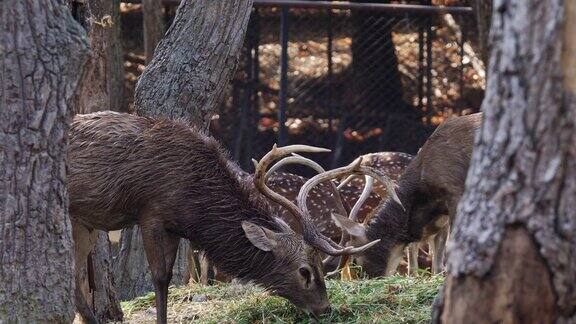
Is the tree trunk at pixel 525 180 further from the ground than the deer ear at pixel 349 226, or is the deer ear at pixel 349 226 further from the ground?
the tree trunk at pixel 525 180

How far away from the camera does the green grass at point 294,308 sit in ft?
22.1

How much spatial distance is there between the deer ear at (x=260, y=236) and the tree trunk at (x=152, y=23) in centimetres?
468

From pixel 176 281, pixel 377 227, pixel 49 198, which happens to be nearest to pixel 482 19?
pixel 377 227

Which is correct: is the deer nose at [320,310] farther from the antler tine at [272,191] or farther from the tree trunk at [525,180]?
the tree trunk at [525,180]

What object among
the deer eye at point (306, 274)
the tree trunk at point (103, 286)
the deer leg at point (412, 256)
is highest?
the deer eye at point (306, 274)

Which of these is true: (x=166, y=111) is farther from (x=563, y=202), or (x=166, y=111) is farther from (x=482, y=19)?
(x=563, y=202)

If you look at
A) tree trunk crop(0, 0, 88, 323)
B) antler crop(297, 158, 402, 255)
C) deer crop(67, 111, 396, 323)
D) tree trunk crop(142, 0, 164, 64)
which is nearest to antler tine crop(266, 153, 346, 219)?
antler crop(297, 158, 402, 255)

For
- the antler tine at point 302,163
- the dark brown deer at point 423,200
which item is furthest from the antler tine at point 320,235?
the dark brown deer at point 423,200

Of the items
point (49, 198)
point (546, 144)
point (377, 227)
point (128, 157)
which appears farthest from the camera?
point (377, 227)

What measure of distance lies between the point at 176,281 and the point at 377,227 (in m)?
1.87

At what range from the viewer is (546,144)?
3945 mm

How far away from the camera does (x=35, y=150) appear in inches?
197

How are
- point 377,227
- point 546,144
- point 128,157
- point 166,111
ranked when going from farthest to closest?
point 377,227 → point 166,111 → point 128,157 → point 546,144

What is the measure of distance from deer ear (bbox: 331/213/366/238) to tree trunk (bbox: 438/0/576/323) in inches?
183
